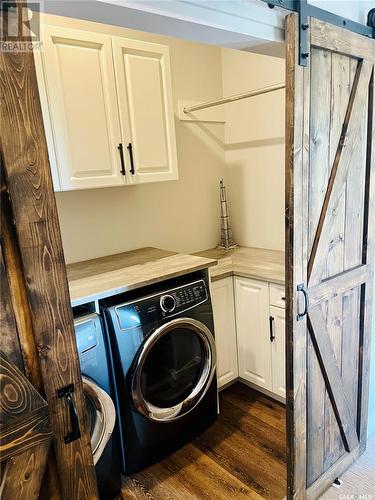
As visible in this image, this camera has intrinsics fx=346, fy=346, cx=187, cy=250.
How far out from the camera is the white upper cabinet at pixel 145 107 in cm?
196

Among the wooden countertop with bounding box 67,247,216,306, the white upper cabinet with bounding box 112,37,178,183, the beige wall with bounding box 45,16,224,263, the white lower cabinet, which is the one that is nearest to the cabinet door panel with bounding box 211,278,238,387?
the white lower cabinet

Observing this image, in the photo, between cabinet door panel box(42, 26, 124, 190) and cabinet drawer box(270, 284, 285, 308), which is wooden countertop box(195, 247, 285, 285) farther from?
cabinet door panel box(42, 26, 124, 190)

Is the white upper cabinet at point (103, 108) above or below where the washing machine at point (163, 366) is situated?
above

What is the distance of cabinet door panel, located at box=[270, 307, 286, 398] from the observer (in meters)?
2.21

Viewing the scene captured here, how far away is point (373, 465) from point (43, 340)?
6.62 feet

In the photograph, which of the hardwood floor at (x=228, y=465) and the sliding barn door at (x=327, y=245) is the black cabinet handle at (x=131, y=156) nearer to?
the sliding barn door at (x=327, y=245)

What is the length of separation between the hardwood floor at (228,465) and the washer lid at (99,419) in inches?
15.8

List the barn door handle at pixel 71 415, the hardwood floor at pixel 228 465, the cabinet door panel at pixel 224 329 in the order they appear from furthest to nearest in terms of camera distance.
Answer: the cabinet door panel at pixel 224 329 → the hardwood floor at pixel 228 465 → the barn door handle at pixel 71 415

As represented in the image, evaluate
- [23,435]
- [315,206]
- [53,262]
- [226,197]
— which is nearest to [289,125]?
[315,206]

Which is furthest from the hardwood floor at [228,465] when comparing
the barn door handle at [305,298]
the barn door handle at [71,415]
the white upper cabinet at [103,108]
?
the white upper cabinet at [103,108]

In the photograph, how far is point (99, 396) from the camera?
163cm

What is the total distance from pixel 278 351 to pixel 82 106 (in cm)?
189

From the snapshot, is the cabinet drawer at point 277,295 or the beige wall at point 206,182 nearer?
the cabinet drawer at point 277,295

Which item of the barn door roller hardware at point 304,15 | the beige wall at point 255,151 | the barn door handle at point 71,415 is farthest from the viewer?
the beige wall at point 255,151
